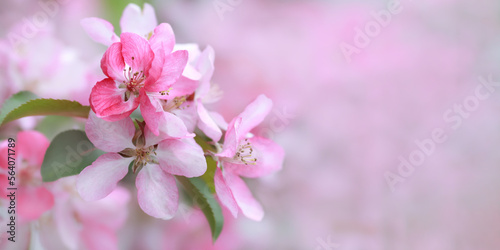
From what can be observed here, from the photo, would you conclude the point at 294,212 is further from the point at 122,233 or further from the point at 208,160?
the point at 208,160

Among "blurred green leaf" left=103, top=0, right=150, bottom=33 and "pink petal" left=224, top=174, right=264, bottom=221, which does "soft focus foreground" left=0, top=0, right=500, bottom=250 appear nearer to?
"blurred green leaf" left=103, top=0, right=150, bottom=33

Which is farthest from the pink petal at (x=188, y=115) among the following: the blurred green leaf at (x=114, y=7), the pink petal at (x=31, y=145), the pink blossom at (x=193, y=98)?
A: the blurred green leaf at (x=114, y=7)

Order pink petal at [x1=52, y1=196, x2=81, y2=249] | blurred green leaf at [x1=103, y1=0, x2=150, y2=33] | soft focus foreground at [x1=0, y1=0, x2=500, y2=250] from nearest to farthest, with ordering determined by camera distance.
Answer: pink petal at [x1=52, y1=196, x2=81, y2=249] → blurred green leaf at [x1=103, y1=0, x2=150, y2=33] → soft focus foreground at [x1=0, y1=0, x2=500, y2=250]

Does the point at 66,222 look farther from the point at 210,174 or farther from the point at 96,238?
the point at 210,174

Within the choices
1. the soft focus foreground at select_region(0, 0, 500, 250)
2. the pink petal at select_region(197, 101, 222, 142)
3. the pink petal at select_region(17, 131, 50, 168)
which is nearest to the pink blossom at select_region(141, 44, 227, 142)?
the pink petal at select_region(197, 101, 222, 142)

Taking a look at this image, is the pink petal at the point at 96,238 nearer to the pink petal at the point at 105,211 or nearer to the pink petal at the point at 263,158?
the pink petal at the point at 105,211

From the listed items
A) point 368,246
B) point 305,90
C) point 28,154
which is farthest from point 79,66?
point 368,246
